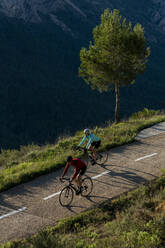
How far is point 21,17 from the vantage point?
93625 millimetres

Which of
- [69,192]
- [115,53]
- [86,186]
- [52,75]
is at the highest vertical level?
[52,75]

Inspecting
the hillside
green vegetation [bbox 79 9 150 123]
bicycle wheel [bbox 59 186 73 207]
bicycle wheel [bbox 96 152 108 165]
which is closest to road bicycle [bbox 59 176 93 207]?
bicycle wheel [bbox 59 186 73 207]

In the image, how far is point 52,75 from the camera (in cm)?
7406

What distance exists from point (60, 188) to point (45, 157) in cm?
397

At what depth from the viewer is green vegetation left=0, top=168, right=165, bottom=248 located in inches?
257

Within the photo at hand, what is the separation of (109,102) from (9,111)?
2525cm

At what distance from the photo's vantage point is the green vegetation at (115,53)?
20734 mm

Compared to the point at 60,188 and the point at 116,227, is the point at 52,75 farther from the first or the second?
the point at 116,227

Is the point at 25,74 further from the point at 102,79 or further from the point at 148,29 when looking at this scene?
the point at 148,29

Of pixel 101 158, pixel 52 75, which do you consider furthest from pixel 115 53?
pixel 52 75

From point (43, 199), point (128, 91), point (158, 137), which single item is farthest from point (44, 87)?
point (43, 199)

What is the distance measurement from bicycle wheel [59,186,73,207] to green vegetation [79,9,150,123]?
14.0 m

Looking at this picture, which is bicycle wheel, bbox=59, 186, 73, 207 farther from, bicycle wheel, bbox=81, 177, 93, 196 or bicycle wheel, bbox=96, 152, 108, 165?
bicycle wheel, bbox=96, 152, 108, 165

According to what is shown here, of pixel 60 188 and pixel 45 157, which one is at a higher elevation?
pixel 45 157
